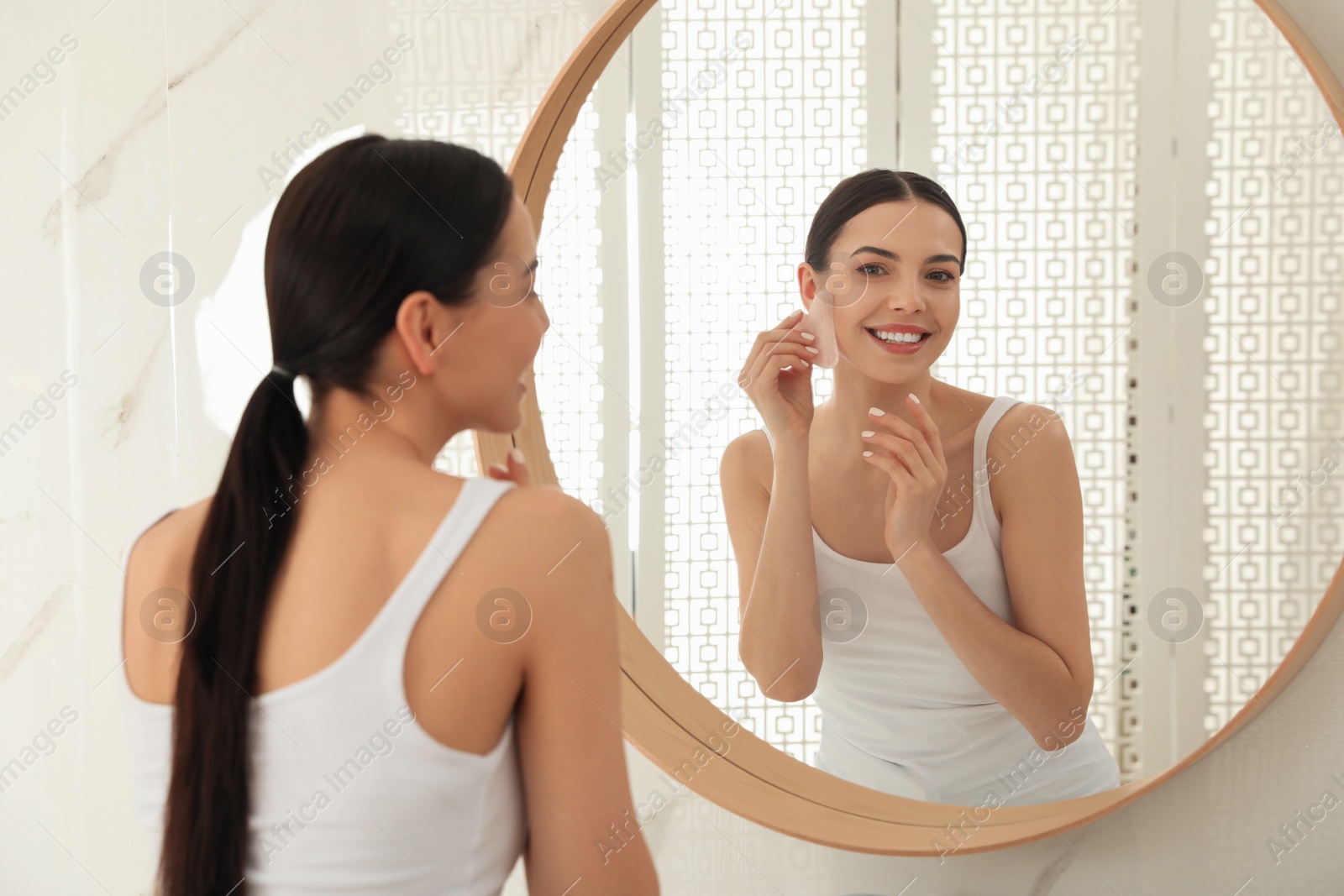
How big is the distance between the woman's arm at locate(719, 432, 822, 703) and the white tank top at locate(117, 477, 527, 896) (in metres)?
0.36

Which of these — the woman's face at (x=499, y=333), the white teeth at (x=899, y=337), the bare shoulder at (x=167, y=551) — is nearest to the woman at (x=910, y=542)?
the white teeth at (x=899, y=337)

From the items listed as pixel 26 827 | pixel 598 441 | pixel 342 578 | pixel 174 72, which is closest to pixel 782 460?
pixel 598 441

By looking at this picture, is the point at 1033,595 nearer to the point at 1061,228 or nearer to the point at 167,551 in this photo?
the point at 1061,228

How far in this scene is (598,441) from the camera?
0.80 m

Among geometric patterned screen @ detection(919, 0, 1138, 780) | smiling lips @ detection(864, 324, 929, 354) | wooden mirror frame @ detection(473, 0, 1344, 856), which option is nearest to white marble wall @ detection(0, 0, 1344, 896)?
wooden mirror frame @ detection(473, 0, 1344, 856)

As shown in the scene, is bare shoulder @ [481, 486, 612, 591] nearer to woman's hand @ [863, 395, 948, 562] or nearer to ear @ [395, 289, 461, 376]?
ear @ [395, 289, 461, 376]

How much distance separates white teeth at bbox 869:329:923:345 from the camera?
72 cm

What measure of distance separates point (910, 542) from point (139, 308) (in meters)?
0.66

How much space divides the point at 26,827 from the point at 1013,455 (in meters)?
0.89

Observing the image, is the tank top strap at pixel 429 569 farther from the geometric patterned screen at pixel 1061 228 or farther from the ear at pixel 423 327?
the geometric patterned screen at pixel 1061 228

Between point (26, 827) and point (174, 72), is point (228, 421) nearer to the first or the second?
point (174, 72)

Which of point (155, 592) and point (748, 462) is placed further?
point (748, 462)

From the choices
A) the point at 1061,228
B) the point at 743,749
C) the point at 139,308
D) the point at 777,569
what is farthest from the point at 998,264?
the point at 139,308

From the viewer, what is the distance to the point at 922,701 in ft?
2.39
